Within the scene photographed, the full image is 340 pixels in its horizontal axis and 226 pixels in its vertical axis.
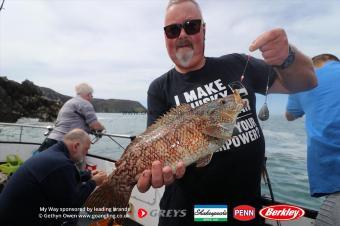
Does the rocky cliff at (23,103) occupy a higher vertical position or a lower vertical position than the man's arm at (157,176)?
higher

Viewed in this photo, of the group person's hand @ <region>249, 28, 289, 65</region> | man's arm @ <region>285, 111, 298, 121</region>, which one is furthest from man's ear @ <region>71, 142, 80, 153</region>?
person's hand @ <region>249, 28, 289, 65</region>

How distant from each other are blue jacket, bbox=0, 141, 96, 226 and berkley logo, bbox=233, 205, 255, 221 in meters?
2.27

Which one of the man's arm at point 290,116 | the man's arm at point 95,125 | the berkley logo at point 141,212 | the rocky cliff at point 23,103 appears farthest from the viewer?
the rocky cliff at point 23,103

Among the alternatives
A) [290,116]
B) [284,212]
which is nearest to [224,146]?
[284,212]

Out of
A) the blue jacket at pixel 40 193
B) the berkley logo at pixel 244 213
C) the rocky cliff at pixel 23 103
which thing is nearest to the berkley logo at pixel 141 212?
the blue jacket at pixel 40 193

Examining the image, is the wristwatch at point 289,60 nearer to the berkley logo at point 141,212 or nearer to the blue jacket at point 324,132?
the blue jacket at point 324,132

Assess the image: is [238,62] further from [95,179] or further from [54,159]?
[95,179]

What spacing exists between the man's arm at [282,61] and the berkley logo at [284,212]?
3.87ft

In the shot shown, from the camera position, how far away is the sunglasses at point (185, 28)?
255cm

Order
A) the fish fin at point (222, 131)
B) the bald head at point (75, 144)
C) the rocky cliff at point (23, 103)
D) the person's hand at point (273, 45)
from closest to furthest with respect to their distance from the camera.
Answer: the person's hand at point (273, 45), the fish fin at point (222, 131), the bald head at point (75, 144), the rocky cliff at point (23, 103)

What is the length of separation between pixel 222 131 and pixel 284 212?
1365mm

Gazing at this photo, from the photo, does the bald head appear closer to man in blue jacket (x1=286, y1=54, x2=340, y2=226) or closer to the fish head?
the fish head

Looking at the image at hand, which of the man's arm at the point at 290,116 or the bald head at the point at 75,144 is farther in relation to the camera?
the bald head at the point at 75,144

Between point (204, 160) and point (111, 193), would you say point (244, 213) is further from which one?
point (111, 193)
